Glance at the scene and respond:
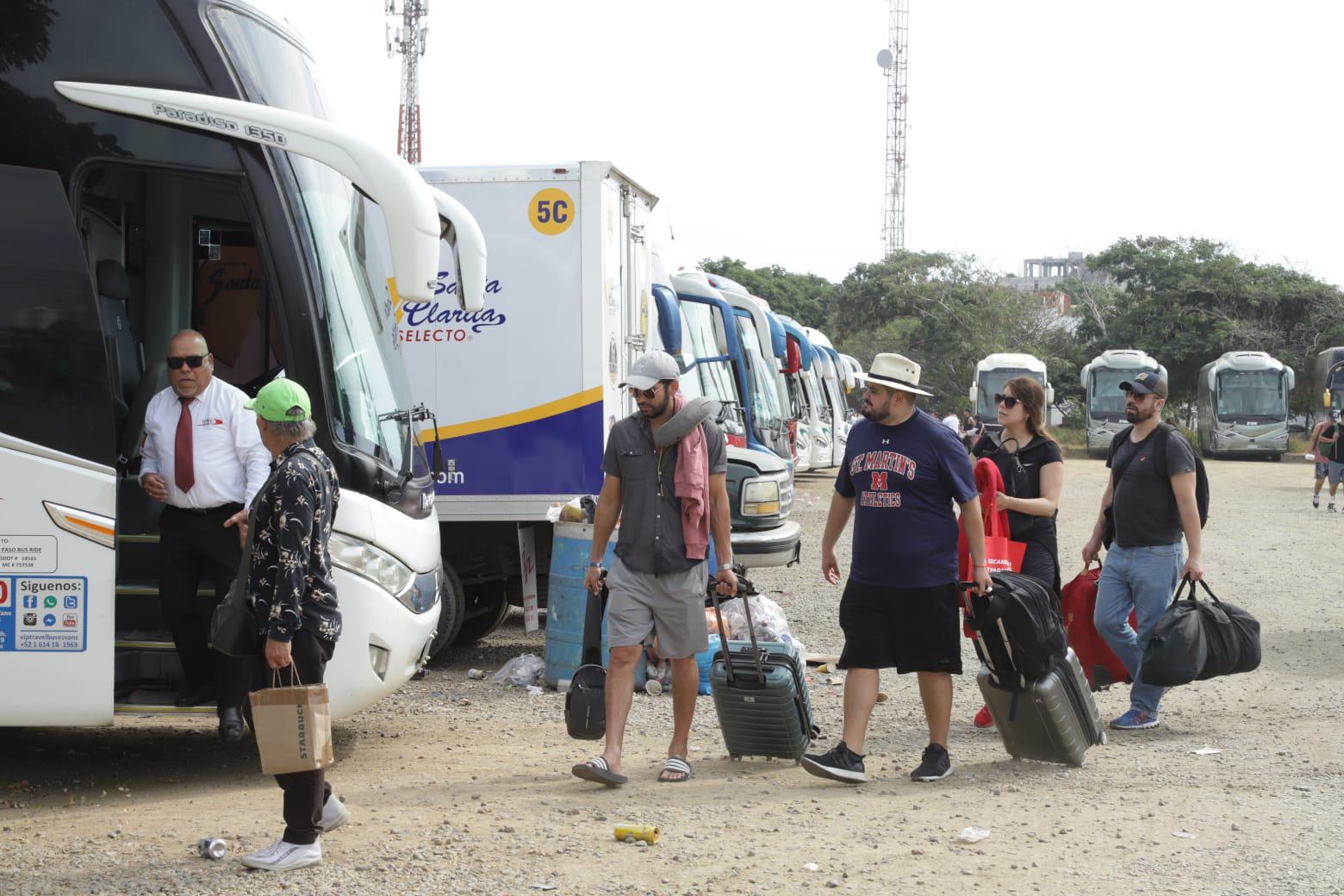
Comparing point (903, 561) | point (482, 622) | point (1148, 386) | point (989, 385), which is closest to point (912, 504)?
point (903, 561)

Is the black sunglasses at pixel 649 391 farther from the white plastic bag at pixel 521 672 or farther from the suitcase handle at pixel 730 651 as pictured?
the white plastic bag at pixel 521 672

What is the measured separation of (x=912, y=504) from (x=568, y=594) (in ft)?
9.36

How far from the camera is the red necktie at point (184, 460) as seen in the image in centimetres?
637

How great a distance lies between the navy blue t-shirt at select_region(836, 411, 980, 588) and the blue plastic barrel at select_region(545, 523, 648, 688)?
245cm

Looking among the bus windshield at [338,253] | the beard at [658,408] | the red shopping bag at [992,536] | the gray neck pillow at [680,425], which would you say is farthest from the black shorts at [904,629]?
the bus windshield at [338,253]

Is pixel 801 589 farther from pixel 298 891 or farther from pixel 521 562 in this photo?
pixel 298 891

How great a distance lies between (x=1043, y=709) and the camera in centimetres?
670

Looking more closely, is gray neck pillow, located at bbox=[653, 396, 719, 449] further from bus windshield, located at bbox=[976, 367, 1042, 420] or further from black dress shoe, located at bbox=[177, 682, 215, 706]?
bus windshield, located at bbox=[976, 367, 1042, 420]

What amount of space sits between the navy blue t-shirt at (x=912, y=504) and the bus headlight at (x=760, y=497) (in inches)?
173

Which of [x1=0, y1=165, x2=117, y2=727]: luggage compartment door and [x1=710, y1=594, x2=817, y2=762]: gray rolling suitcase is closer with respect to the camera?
[x1=0, y1=165, x2=117, y2=727]: luggage compartment door

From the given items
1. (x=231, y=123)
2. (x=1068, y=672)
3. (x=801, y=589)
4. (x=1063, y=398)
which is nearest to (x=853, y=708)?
(x=1068, y=672)

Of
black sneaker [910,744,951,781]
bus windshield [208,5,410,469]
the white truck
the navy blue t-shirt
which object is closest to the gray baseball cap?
the navy blue t-shirt

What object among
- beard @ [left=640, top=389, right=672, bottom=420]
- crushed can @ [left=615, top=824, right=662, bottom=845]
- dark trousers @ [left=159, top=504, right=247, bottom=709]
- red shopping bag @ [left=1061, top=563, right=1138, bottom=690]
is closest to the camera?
crushed can @ [left=615, top=824, right=662, bottom=845]

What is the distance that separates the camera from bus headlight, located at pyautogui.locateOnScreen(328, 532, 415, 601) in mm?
6245
